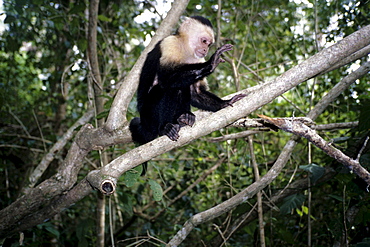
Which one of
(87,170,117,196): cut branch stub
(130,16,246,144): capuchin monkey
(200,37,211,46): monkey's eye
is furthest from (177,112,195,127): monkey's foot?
(87,170,117,196): cut branch stub

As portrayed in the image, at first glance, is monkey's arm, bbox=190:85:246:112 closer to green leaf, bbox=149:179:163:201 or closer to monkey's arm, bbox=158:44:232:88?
monkey's arm, bbox=158:44:232:88

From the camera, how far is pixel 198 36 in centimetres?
351

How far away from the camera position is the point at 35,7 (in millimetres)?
4434

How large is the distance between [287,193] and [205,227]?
2311 millimetres

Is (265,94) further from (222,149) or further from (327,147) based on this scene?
(222,149)

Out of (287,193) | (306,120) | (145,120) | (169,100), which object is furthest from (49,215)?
(287,193)

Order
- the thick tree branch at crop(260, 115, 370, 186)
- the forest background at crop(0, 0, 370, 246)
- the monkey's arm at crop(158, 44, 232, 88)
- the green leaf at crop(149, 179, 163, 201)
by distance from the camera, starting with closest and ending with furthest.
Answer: the thick tree branch at crop(260, 115, 370, 186) < the forest background at crop(0, 0, 370, 246) < the green leaf at crop(149, 179, 163, 201) < the monkey's arm at crop(158, 44, 232, 88)

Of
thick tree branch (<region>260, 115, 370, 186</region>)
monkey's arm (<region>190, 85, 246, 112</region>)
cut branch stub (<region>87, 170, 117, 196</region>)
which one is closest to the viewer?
thick tree branch (<region>260, 115, 370, 186</region>)

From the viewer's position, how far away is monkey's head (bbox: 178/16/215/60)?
3.50m

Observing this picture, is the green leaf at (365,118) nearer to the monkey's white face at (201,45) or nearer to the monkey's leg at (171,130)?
the monkey's white face at (201,45)

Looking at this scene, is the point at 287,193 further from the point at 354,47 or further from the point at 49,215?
the point at 49,215

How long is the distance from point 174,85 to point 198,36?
2.42 ft

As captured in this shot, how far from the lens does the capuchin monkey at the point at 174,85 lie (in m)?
3.11

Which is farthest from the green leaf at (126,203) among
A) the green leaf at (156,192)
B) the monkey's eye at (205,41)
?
the monkey's eye at (205,41)
